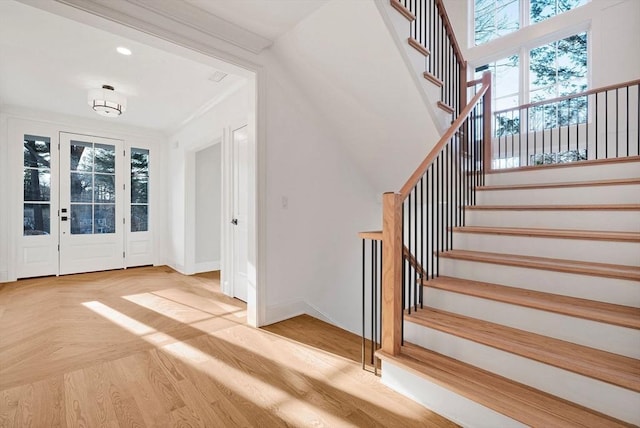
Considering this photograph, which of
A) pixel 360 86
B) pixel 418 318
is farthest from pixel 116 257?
pixel 418 318

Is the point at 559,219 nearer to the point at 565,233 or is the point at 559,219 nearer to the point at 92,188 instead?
the point at 565,233

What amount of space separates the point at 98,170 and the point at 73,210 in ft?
2.62

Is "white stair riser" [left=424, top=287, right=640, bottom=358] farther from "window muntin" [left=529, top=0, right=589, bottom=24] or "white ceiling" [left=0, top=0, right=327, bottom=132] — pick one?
"window muntin" [left=529, top=0, right=589, bottom=24]

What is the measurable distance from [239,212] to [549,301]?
311 centimetres

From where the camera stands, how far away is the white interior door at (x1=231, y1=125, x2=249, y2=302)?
3.62m

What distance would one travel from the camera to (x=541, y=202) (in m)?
2.64

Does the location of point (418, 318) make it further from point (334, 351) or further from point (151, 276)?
point (151, 276)

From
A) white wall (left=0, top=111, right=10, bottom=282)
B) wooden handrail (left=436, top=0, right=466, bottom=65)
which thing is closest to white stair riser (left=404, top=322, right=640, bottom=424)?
wooden handrail (left=436, top=0, right=466, bottom=65)

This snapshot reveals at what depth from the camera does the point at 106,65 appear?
3223mm

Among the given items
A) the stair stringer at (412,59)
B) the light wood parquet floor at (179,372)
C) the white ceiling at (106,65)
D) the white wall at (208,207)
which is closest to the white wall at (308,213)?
the light wood parquet floor at (179,372)

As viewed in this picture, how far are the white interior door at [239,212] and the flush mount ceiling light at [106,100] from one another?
1474 mm

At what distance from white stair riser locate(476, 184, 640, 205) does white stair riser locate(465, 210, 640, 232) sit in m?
0.25

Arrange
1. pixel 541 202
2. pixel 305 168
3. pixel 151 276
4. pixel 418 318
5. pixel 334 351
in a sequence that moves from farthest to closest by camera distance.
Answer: pixel 151 276
pixel 305 168
pixel 541 202
pixel 334 351
pixel 418 318

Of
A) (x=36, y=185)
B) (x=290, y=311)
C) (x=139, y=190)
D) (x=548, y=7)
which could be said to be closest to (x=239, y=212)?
(x=290, y=311)
